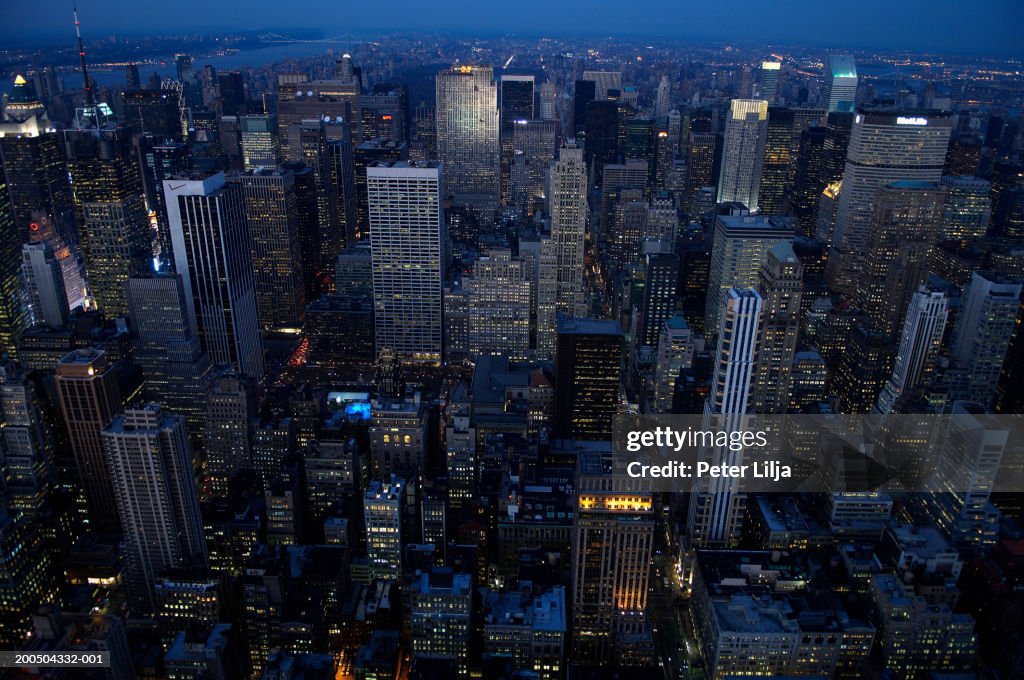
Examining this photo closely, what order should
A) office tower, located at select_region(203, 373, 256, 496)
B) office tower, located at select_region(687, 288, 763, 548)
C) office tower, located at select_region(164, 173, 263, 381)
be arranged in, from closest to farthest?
Answer: office tower, located at select_region(687, 288, 763, 548) < office tower, located at select_region(203, 373, 256, 496) < office tower, located at select_region(164, 173, 263, 381)

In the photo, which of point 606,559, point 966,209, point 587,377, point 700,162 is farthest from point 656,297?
point 700,162

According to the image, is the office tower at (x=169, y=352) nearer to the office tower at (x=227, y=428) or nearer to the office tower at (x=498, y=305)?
the office tower at (x=227, y=428)

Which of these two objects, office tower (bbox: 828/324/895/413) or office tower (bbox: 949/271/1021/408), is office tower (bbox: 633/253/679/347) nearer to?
office tower (bbox: 828/324/895/413)

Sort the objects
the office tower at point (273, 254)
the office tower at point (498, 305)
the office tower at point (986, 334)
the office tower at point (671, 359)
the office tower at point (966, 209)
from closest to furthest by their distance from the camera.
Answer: the office tower at point (986, 334) → the office tower at point (671, 359) → the office tower at point (498, 305) → the office tower at point (273, 254) → the office tower at point (966, 209)

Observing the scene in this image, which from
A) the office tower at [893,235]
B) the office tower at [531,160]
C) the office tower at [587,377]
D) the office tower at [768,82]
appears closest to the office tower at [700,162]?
the office tower at [768,82]

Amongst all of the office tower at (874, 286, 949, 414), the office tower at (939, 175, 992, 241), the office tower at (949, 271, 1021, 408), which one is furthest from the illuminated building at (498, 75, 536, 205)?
the office tower at (874, 286, 949, 414)

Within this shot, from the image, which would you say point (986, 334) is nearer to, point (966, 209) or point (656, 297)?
point (656, 297)
